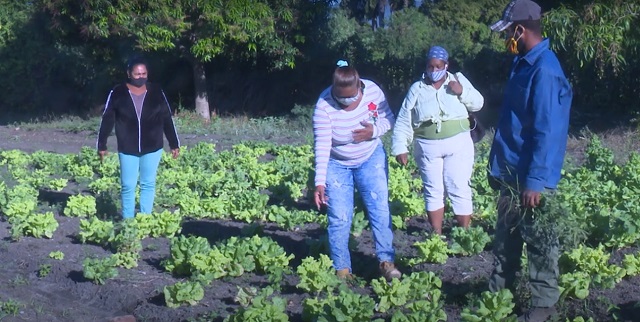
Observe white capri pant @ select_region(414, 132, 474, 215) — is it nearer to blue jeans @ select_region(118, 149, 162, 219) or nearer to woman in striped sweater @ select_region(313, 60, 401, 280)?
woman in striped sweater @ select_region(313, 60, 401, 280)

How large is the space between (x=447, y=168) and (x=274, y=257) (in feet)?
5.40

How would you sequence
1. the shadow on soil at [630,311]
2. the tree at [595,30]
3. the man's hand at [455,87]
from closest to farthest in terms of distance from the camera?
the shadow on soil at [630,311] → the man's hand at [455,87] → the tree at [595,30]

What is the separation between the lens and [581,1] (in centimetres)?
1683

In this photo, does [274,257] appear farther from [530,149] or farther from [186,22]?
[186,22]

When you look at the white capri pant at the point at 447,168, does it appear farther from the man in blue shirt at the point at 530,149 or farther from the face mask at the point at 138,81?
the face mask at the point at 138,81

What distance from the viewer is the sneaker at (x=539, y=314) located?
5.52m

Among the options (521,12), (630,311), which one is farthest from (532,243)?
(521,12)

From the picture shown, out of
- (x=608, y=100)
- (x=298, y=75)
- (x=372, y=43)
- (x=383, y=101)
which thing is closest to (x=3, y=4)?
(x=298, y=75)

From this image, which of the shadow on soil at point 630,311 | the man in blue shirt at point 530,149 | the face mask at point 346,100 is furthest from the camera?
the face mask at point 346,100

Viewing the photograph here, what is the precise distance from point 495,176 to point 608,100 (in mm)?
16474

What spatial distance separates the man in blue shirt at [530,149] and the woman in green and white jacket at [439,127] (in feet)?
5.80

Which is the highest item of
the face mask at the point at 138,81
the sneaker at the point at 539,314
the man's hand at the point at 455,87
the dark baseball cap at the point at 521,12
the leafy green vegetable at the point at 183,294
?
the dark baseball cap at the point at 521,12

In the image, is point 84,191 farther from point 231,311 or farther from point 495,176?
point 495,176

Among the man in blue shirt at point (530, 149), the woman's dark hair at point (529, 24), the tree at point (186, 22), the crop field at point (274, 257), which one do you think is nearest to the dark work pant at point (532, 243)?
the man in blue shirt at point (530, 149)
